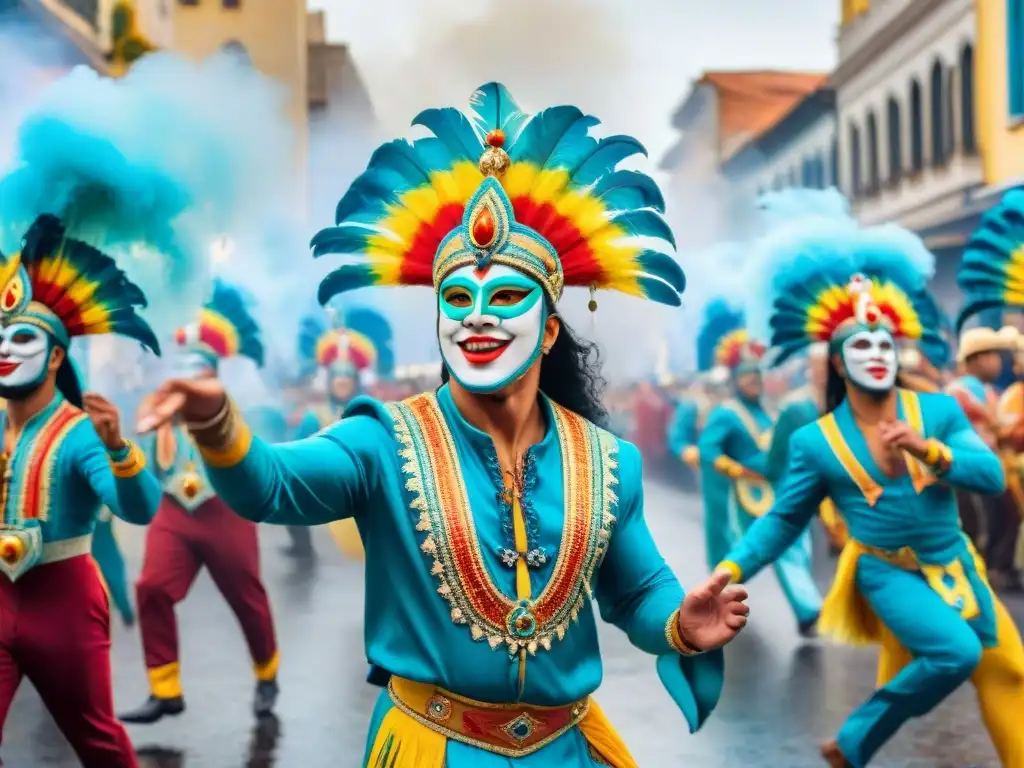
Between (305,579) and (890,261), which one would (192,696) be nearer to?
(890,261)

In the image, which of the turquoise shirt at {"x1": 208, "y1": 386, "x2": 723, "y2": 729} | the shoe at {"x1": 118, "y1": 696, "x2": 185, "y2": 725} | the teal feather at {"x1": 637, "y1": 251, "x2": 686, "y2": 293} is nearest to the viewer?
the turquoise shirt at {"x1": 208, "y1": 386, "x2": 723, "y2": 729}

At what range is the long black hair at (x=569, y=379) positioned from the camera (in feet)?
13.4

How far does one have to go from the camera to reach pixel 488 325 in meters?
3.67

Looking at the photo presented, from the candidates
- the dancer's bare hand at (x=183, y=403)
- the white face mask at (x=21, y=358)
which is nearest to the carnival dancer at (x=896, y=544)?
the white face mask at (x=21, y=358)

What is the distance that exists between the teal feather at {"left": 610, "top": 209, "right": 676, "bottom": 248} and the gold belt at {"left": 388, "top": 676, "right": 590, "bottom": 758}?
3.99ft

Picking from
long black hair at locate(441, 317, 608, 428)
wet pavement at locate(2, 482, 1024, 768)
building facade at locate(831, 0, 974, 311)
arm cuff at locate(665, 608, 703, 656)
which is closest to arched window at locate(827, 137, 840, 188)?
building facade at locate(831, 0, 974, 311)

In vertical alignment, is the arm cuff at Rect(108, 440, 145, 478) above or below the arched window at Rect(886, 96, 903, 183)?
below

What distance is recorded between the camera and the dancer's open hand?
11.4 feet

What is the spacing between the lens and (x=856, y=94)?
29922 millimetres

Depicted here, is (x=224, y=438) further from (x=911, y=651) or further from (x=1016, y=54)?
(x=1016, y=54)

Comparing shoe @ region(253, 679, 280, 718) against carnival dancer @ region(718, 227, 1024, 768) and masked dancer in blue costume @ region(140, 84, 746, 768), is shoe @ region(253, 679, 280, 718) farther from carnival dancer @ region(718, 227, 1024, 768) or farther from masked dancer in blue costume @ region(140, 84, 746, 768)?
masked dancer in blue costume @ region(140, 84, 746, 768)

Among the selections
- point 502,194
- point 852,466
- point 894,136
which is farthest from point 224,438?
point 894,136

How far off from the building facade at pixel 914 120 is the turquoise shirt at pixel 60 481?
17259mm

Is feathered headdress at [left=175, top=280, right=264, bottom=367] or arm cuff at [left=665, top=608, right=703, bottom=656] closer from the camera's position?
arm cuff at [left=665, top=608, right=703, bottom=656]
